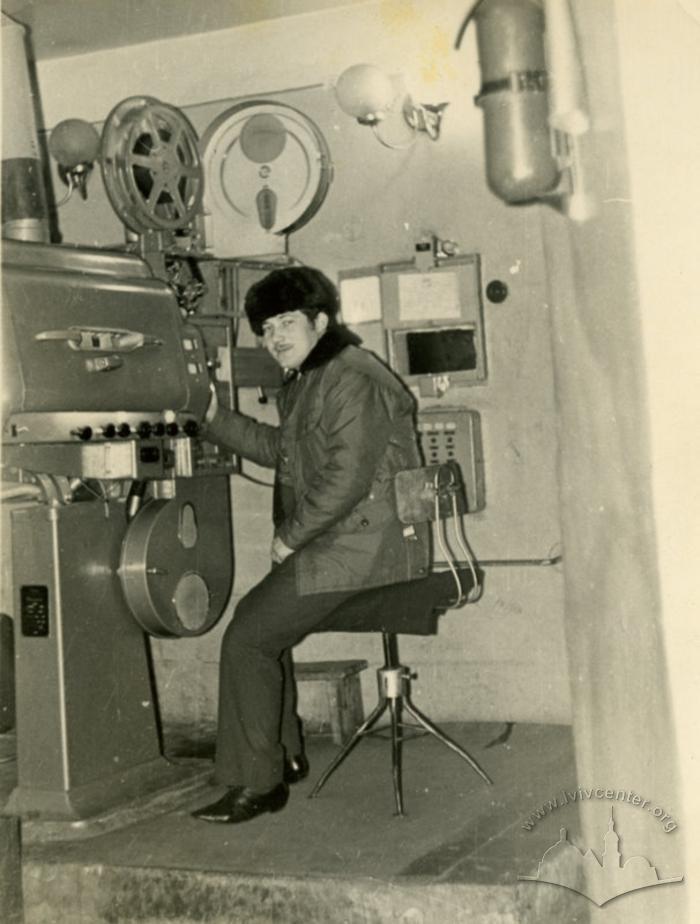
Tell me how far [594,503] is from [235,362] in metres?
2.92

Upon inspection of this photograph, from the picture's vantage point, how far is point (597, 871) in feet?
6.98

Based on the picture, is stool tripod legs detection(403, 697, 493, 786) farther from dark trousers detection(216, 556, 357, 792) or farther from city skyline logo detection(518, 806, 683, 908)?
city skyline logo detection(518, 806, 683, 908)

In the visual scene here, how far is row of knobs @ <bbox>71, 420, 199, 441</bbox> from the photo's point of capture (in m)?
3.65

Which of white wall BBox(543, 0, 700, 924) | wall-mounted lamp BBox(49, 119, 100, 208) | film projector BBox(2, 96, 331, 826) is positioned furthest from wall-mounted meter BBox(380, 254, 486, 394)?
white wall BBox(543, 0, 700, 924)

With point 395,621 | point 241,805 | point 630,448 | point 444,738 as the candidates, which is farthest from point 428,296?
point 630,448

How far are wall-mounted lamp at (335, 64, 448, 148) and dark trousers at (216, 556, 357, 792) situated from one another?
6.57 ft

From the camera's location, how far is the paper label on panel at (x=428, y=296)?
15.6ft

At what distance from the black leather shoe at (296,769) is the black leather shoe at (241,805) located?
1.03ft

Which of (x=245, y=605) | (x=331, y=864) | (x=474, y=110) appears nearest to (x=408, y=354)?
(x=474, y=110)

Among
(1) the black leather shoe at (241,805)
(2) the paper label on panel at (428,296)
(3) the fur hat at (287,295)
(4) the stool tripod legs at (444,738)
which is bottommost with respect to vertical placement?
(1) the black leather shoe at (241,805)

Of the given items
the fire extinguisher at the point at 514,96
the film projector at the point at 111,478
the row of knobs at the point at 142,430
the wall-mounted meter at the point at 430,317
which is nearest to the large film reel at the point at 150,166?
the film projector at the point at 111,478

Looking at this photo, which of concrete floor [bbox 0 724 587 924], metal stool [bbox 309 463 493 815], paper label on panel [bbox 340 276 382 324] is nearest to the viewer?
concrete floor [bbox 0 724 587 924]

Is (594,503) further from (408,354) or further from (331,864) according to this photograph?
(408,354)

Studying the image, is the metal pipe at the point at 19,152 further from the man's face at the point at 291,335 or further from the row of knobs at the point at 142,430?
the man's face at the point at 291,335
